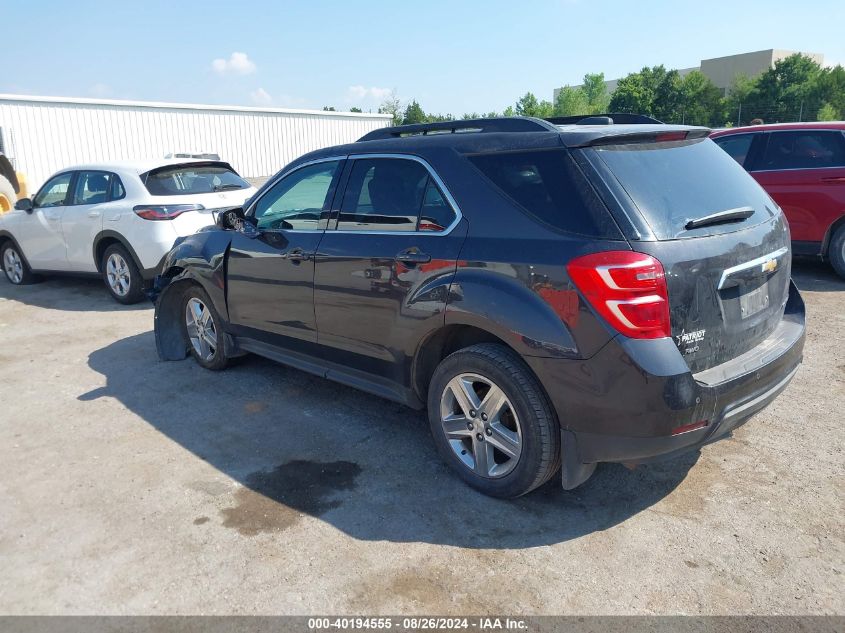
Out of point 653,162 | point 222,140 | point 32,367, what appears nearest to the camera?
point 653,162

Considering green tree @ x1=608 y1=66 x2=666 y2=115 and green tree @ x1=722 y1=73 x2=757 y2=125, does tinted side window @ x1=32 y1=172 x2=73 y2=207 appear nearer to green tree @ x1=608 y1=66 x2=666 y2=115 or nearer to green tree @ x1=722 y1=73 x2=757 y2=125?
green tree @ x1=722 y1=73 x2=757 y2=125

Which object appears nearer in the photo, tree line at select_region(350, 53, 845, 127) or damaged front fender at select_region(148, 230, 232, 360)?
damaged front fender at select_region(148, 230, 232, 360)

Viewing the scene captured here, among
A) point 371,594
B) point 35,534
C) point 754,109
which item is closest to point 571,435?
point 371,594

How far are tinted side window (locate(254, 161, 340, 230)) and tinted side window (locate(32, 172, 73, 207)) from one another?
206 inches

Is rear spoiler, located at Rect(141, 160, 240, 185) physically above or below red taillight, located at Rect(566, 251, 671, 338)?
above

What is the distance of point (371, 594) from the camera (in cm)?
283

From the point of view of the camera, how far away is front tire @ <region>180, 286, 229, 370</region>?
214 inches

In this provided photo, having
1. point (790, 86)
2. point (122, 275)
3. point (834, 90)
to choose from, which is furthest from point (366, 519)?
point (790, 86)

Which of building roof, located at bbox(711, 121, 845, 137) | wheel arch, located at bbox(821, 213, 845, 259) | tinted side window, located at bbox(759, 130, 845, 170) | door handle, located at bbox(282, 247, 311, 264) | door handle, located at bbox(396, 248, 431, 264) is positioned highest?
building roof, located at bbox(711, 121, 845, 137)

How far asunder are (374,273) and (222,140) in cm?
2813

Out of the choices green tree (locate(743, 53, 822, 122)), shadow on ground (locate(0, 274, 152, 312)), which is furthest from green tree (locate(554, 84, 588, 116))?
shadow on ground (locate(0, 274, 152, 312))

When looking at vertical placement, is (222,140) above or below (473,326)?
above

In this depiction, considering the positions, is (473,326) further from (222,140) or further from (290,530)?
(222,140)

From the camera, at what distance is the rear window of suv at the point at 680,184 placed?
119 inches
